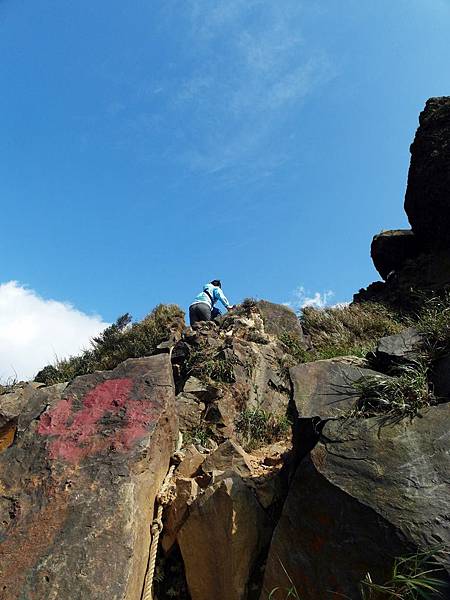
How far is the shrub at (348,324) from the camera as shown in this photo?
10182 mm

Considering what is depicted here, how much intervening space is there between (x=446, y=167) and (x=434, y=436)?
10432 mm

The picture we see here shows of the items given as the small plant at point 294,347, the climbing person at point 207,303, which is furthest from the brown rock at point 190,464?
the climbing person at point 207,303

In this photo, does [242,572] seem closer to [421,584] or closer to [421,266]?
[421,584]

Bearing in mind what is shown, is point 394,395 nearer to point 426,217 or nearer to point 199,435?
point 199,435

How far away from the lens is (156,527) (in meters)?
3.66

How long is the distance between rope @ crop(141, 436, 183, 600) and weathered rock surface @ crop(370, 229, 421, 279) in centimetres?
1121

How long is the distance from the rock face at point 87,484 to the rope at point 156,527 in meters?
0.07

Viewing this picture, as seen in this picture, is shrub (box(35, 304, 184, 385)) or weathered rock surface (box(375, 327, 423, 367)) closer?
weathered rock surface (box(375, 327, 423, 367))

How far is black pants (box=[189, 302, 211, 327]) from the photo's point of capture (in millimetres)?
11461

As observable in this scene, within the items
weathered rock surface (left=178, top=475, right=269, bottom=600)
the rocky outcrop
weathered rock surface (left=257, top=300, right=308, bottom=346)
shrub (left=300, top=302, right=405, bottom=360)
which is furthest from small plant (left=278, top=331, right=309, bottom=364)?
weathered rock surface (left=178, top=475, right=269, bottom=600)

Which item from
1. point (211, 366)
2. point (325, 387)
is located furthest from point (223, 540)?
point (211, 366)

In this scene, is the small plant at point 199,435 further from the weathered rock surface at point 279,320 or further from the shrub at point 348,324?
the weathered rock surface at point 279,320

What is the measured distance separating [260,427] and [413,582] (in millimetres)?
3617

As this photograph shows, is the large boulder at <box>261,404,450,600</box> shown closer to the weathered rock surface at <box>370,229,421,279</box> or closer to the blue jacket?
the blue jacket
